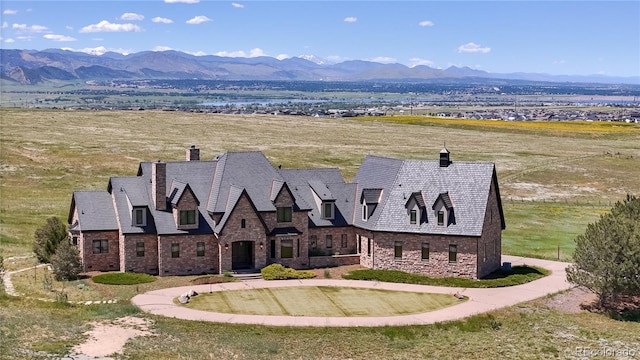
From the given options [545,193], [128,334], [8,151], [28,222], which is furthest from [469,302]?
[8,151]

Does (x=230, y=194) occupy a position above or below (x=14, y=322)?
above

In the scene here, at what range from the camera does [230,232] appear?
59281 millimetres

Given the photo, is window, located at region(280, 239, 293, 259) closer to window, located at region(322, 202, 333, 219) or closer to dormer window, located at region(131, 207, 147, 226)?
window, located at region(322, 202, 333, 219)

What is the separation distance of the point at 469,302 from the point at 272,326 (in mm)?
15346

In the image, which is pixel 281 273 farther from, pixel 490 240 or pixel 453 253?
pixel 490 240

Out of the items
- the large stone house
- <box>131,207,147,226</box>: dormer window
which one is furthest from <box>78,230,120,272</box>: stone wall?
<box>131,207,147,226</box>: dormer window

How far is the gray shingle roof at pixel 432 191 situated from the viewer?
194ft

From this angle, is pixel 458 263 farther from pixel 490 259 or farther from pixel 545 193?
pixel 545 193

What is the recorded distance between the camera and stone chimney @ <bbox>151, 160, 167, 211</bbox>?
5966 cm

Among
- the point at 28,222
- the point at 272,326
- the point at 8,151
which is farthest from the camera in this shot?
the point at 8,151

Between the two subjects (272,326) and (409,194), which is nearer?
(272,326)

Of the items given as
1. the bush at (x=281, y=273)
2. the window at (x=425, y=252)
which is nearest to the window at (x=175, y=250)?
the bush at (x=281, y=273)

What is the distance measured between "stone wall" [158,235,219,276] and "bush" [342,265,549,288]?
438 inches

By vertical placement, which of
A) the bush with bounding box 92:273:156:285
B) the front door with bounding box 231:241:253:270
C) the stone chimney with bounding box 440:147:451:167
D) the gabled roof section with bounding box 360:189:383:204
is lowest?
the bush with bounding box 92:273:156:285
